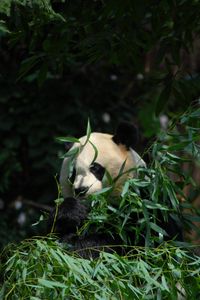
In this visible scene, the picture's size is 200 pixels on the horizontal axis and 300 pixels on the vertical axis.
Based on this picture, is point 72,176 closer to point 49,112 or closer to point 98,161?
point 98,161

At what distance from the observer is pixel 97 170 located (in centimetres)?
479

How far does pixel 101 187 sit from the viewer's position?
187 inches

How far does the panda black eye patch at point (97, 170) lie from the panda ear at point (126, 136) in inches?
10.2

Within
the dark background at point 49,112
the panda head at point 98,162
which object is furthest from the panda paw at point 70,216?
the dark background at point 49,112

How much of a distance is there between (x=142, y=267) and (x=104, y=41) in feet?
5.24

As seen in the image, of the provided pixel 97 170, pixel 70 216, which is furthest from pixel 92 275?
pixel 97 170

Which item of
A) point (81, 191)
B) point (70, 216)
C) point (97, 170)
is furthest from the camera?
point (97, 170)

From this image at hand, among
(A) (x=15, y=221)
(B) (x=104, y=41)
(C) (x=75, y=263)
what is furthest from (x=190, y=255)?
(A) (x=15, y=221)

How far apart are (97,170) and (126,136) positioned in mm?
310

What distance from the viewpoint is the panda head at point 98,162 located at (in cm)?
470

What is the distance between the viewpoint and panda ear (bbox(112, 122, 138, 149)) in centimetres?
500

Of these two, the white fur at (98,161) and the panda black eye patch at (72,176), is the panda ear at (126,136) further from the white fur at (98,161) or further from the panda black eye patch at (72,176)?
the panda black eye patch at (72,176)

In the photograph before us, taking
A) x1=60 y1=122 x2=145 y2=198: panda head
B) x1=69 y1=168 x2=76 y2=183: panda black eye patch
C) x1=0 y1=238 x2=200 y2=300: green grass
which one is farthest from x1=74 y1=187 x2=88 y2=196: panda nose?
x1=0 y1=238 x2=200 y2=300: green grass

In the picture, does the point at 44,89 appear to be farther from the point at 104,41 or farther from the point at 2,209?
the point at 104,41
